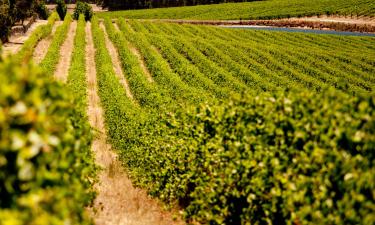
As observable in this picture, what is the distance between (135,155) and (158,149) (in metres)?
2.26

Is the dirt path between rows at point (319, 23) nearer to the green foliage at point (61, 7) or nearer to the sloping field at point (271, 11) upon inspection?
the sloping field at point (271, 11)

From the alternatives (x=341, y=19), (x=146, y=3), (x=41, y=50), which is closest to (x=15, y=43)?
(x=41, y=50)

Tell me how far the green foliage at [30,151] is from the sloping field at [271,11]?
74.1m

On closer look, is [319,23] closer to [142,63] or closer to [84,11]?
[84,11]

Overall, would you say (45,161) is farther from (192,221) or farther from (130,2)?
(130,2)

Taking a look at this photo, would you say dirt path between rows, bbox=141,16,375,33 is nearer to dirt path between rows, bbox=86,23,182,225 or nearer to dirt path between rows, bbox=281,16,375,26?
dirt path between rows, bbox=281,16,375,26

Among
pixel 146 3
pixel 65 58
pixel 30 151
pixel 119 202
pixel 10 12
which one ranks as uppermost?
pixel 146 3

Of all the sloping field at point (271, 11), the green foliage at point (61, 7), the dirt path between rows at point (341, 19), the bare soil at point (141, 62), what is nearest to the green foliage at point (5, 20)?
the bare soil at point (141, 62)

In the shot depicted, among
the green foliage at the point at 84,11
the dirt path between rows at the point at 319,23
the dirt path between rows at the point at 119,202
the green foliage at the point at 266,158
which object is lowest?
the dirt path between rows at the point at 119,202

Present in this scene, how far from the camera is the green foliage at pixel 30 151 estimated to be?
9.83 ft

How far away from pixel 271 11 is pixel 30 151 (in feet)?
264

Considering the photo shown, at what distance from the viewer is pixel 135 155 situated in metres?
12.6

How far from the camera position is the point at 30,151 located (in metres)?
3.00

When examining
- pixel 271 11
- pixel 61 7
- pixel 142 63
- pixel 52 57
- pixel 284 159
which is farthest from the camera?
pixel 271 11
